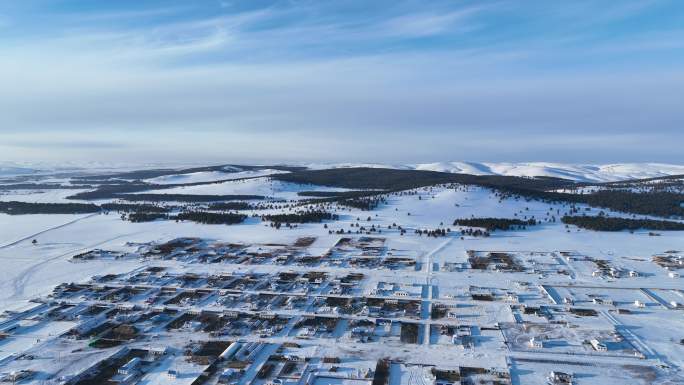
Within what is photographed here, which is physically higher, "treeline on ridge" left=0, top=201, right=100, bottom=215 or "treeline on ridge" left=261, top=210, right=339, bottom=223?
"treeline on ridge" left=261, top=210, right=339, bottom=223

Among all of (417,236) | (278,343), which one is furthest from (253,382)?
(417,236)

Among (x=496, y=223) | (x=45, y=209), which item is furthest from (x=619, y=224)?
(x=45, y=209)

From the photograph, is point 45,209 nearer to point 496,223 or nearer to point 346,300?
point 346,300

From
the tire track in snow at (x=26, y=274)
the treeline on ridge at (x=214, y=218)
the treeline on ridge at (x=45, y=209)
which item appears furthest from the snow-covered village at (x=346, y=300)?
the treeline on ridge at (x=45, y=209)

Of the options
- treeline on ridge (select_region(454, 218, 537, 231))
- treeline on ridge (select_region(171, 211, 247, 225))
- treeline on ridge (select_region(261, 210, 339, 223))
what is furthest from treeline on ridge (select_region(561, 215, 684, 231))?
treeline on ridge (select_region(171, 211, 247, 225))

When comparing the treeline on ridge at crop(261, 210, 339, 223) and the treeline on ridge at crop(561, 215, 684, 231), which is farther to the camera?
the treeline on ridge at crop(261, 210, 339, 223)

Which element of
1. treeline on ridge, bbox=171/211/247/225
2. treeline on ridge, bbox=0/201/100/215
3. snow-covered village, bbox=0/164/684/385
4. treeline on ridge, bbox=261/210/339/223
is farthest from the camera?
treeline on ridge, bbox=0/201/100/215

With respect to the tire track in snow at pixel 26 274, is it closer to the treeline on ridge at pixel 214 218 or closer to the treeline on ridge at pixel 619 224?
the treeline on ridge at pixel 214 218

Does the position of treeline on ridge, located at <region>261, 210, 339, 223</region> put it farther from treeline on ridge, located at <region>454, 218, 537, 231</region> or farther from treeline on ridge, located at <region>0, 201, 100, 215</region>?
treeline on ridge, located at <region>0, 201, 100, 215</region>
